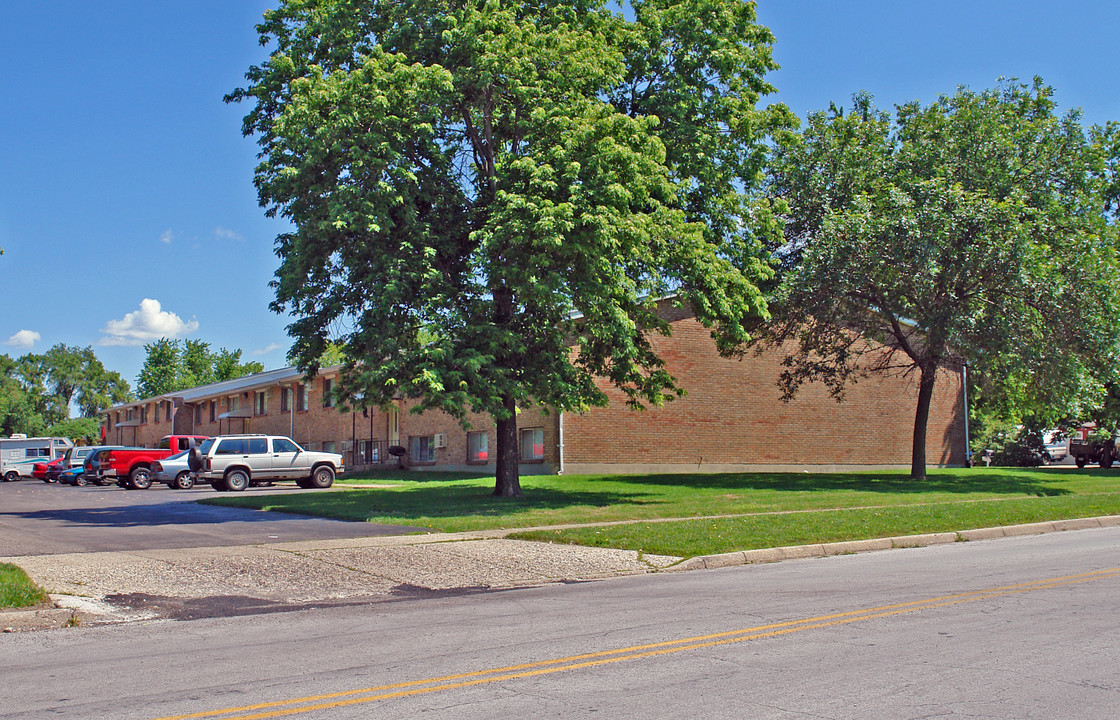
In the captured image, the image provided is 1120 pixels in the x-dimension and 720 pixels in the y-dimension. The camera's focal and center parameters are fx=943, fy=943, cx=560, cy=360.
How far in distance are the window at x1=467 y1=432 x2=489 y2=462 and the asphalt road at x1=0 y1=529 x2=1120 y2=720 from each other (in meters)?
26.3

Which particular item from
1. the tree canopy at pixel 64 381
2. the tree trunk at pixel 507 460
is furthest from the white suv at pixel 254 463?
the tree canopy at pixel 64 381

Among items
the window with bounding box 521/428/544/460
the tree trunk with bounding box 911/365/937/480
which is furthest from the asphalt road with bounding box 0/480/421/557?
the tree trunk with bounding box 911/365/937/480

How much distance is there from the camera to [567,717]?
5273 millimetres

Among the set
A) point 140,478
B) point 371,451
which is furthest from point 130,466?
point 371,451

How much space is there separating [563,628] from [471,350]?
35.5ft

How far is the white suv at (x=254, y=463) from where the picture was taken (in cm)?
3055

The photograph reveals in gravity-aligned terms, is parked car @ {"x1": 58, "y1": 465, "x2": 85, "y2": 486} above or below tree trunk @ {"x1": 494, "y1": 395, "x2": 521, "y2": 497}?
below

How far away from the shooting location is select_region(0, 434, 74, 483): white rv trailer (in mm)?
55469

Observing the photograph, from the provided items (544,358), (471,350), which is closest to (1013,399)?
(544,358)

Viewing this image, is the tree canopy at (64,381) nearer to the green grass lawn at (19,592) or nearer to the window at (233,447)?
the window at (233,447)

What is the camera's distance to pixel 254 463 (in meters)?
31.5

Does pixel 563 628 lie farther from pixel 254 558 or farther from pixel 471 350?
pixel 471 350

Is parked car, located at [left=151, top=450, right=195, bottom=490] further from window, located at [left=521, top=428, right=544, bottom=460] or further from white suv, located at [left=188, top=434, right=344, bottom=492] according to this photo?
window, located at [left=521, top=428, right=544, bottom=460]

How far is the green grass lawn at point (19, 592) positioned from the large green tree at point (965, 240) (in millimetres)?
19796
